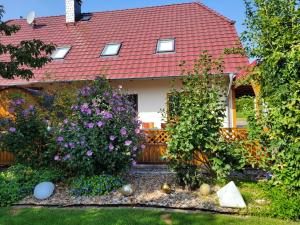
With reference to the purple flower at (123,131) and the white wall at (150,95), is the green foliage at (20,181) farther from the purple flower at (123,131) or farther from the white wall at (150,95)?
the white wall at (150,95)

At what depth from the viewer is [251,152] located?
6.10 metres

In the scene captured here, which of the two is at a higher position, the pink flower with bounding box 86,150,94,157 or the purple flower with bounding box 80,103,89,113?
the purple flower with bounding box 80,103,89,113

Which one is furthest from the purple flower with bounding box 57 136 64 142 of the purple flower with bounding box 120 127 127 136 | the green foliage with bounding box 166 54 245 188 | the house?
the house

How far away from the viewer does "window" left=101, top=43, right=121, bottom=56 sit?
44.1 feet

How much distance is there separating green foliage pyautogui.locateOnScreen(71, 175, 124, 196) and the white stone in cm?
41

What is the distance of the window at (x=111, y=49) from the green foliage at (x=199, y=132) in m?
7.38

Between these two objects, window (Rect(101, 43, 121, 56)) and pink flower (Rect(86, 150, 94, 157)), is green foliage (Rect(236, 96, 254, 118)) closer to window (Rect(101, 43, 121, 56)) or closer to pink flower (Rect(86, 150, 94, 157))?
pink flower (Rect(86, 150, 94, 157))

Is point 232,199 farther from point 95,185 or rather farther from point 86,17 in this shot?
point 86,17

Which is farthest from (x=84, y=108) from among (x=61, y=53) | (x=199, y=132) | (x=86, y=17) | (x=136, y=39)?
(x=86, y=17)

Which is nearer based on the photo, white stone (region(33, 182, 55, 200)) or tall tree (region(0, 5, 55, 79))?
white stone (region(33, 182, 55, 200))

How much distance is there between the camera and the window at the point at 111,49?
Answer: 13442mm

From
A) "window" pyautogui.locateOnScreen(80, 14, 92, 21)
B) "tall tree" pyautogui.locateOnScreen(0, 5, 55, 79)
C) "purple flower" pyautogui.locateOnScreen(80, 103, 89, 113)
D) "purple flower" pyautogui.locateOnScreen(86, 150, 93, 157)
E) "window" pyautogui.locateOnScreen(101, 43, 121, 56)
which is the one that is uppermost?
"window" pyautogui.locateOnScreen(80, 14, 92, 21)

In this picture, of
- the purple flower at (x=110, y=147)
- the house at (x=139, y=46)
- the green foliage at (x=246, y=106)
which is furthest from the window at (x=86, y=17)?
the green foliage at (x=246, y=106)

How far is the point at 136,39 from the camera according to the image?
46.4 ft
